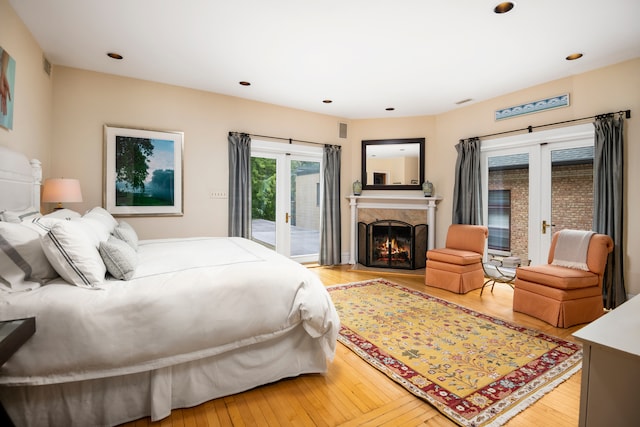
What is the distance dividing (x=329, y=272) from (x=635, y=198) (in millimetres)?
3920

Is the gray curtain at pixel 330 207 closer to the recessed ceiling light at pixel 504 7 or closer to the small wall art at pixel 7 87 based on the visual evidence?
the recessed ceiling light at pixel 504 7

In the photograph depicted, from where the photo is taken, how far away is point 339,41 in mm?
2992

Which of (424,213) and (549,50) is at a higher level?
(549,50)

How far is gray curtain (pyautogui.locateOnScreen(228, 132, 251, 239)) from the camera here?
451 centimetres

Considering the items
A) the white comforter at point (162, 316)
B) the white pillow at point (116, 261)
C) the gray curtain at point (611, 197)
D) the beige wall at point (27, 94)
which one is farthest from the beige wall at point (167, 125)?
the gray curtain at point (611, 197)

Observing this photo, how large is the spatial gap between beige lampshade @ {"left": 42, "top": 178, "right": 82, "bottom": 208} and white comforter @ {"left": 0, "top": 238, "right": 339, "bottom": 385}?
1.63 metres

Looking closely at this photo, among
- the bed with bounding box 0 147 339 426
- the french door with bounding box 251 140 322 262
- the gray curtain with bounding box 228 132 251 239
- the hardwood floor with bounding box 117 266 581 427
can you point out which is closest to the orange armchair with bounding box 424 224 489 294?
the hardwood floor with bounding box 117 266 581 427

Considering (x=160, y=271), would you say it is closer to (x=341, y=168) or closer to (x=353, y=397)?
(x=353, y=397)

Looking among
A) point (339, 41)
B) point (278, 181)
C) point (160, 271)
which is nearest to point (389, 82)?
point (339, 41)

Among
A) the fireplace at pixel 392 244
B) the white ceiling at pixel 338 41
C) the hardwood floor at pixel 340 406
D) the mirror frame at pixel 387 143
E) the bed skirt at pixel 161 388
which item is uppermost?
the white ceiling at pixel 338 41

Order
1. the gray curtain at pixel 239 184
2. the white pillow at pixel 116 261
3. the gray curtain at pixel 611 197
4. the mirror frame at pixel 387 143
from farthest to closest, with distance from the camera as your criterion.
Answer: the mirror frame at pixel 387 143 < the gray curtain at pixel 239 184 < the gray curtain at pixel 611 197 < the white pillow at pixel 116 261

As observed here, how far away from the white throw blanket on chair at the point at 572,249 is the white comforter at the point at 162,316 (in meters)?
2.86

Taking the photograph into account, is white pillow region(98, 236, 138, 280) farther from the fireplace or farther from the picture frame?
the fireplace

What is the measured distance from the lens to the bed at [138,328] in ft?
4.59
